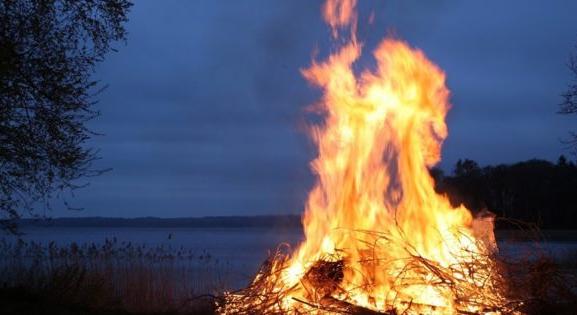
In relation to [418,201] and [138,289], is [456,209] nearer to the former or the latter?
[418,201]

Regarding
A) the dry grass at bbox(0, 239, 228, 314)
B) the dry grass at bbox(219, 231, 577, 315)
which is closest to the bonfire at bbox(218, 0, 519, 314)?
the dry grass at bbox(219, 231, 577, 315)

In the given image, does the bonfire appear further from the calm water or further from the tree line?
the tree line

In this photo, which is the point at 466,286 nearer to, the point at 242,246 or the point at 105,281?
the point at 105,281

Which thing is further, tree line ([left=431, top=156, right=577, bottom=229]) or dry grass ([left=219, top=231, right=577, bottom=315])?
tree line ([left=431, top=156, right=577, bottom=229])

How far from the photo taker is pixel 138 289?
12.1m

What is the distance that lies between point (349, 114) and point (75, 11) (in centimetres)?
449

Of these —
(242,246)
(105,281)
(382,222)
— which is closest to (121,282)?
(105,281)

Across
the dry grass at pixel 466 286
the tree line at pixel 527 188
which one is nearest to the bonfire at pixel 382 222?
the dry grass at pixel 466 286

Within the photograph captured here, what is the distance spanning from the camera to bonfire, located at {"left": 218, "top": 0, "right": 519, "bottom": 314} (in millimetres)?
8211

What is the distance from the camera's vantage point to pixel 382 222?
9.33 metres

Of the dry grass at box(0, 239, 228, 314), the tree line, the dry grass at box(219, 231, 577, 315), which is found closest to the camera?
the dry grass at box(219, 231, 577, 315)

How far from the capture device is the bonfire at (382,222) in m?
8.21

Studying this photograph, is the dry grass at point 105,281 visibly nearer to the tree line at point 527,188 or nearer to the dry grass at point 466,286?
the dry grass at point 466,286

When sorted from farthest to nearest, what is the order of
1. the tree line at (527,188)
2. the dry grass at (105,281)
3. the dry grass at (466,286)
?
the tree line at (527,188), the dry grass at (105,281), the dry grass at (466,286)
